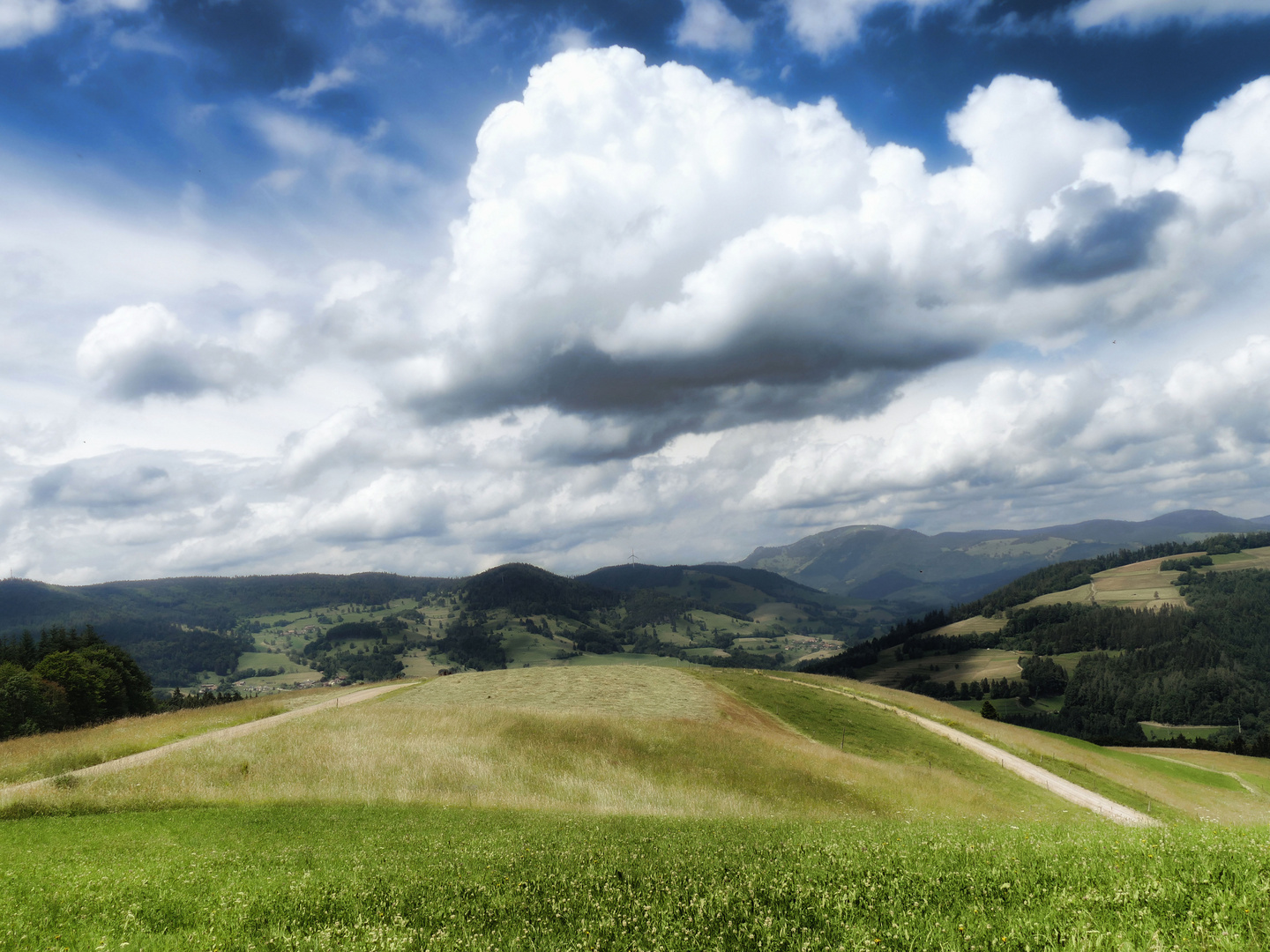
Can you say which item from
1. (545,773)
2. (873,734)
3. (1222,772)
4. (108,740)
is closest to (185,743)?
(108,740)

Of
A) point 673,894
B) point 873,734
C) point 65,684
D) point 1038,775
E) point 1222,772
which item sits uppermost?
point 673,894


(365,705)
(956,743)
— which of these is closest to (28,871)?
(365,705)

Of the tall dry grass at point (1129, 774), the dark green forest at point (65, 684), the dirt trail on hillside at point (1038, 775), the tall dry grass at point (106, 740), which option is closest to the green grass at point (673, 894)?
the tall dry grass at point (106, 740)

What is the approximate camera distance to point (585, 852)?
55.4 ft

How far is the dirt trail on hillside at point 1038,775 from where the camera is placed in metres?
39.4

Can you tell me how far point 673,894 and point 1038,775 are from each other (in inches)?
2085

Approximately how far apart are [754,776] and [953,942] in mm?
32785

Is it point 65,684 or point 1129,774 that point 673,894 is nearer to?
point 1129,774

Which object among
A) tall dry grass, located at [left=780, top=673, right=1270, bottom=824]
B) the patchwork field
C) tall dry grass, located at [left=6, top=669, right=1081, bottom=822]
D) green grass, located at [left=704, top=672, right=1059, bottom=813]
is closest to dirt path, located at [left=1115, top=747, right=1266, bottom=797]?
tall dry grass, located at [left=780, top=673, right=1270, bottom=824]

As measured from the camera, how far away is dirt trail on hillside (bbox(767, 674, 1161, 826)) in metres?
39.4

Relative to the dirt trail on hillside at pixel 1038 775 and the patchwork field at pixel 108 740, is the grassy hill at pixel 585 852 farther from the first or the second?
the dirt trail on hillside at pixel 1038 775

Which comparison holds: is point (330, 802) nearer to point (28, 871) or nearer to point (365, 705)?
point (28, 871)

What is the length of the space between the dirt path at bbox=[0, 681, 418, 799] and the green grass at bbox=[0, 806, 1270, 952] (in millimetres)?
14745

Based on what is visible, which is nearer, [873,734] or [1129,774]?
[873,734]
